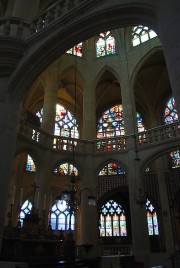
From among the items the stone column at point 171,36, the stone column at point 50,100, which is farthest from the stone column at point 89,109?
the stone column at point 171,36

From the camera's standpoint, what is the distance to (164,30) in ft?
16.2

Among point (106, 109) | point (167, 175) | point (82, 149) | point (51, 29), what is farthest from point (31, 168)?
point (51, 29)

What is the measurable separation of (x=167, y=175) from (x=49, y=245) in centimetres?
1019

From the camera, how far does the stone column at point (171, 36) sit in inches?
175

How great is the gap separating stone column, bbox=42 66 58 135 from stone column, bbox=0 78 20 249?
6.24m

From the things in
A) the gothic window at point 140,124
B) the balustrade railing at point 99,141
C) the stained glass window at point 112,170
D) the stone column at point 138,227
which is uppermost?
the gothic window at point 140,124

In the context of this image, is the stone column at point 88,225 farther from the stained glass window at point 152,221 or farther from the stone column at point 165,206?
the stained glass window at point 152,221

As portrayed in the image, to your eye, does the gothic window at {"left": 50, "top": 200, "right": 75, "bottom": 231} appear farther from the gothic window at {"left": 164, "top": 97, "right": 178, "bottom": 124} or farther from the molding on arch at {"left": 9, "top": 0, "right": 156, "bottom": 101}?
the molding on arch at {"left": 9, "top": 0, "right": 156, "bottom": 101}

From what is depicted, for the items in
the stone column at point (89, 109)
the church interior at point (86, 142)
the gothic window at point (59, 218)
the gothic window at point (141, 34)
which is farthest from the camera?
the gothic window at point (59, 218)

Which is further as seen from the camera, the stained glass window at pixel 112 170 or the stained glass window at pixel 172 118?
the stained glass window at pixel 112 170

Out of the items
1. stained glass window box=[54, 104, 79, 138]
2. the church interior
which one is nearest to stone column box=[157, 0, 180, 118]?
the church interior

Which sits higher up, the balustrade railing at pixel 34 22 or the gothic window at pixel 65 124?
the gothic window at pixel 65 124

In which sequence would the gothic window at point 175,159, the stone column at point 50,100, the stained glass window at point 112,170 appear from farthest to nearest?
the stained glass window at point 112,170, the gothic window at point 175,159, the stone column at point 50,100

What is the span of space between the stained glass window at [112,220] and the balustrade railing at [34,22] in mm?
12887
